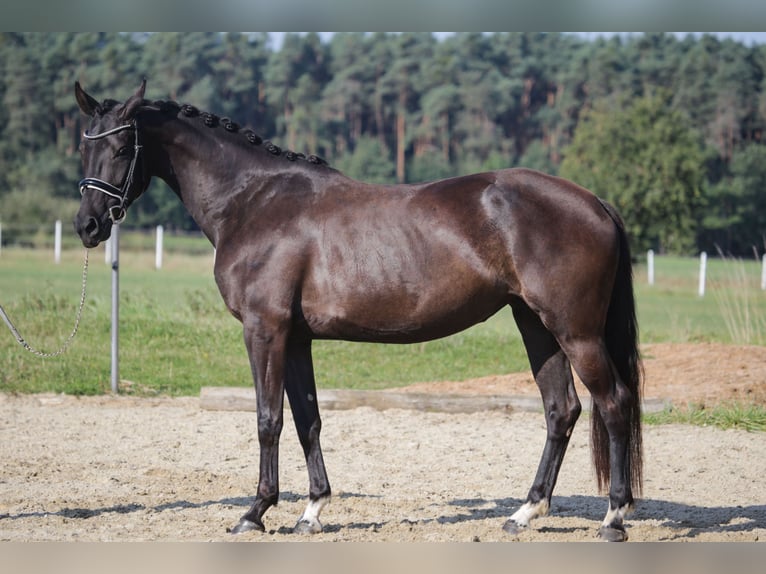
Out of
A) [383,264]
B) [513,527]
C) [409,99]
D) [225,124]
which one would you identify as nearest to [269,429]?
[383,264]

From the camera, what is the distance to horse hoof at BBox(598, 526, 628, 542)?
484 centimetres

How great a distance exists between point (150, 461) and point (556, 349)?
10.5 feet

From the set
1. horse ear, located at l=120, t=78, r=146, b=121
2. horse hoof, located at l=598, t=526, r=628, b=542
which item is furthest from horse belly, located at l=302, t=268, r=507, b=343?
horse ear, located at l=120, t=78, r=146, b=121

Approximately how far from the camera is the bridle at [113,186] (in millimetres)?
5098

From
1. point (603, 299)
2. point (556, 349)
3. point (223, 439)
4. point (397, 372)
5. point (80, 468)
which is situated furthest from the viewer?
point (397, 372)

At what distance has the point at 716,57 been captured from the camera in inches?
1793

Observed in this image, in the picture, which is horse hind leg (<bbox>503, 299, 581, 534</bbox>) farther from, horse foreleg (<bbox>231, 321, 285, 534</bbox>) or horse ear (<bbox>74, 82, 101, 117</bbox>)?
horse ear (<bbox>74, 82, 101, 117</bbox>)

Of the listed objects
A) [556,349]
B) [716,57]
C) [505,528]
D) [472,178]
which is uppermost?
[716,57]

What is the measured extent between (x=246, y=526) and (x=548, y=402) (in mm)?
1811

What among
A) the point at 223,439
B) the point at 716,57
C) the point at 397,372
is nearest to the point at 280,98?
the point at 716,57

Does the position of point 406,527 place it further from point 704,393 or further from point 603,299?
point 704,393

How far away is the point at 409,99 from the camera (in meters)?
51.4

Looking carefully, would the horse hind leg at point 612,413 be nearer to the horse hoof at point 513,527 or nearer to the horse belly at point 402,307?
the horse hoof at point 513,527

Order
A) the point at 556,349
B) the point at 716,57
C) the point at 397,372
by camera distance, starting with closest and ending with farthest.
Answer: the point at 556,349, the point at 397,372, the point at 716,57
